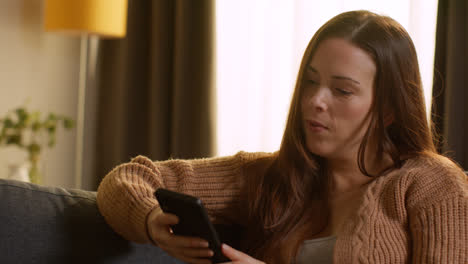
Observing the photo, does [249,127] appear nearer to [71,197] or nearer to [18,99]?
[18,99]

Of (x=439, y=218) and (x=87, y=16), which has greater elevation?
(x=87, y=16)

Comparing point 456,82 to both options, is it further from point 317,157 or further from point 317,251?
point 317,251

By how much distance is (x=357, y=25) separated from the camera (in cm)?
137

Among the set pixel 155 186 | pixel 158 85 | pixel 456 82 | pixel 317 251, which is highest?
pixel 456 82

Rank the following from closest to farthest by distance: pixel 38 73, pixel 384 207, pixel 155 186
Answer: pixel 384 207 → pixel 155 186 → pixel 38 73

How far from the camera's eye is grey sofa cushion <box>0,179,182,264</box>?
49.1 inches

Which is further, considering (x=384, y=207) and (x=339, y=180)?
(x=339, y=180)

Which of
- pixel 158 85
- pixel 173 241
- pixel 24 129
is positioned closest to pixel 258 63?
pixel 158 85

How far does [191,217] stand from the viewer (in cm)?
111

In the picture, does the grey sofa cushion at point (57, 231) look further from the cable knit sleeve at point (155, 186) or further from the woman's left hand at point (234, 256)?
the woman's left hand at point (234, 256)

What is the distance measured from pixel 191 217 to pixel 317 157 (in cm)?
51

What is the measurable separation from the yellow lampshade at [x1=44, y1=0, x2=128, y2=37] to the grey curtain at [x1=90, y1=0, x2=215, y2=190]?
10.2 inches

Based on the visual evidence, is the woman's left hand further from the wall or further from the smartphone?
the wall

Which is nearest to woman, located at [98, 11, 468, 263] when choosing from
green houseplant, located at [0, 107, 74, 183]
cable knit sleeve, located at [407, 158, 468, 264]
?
cable knit sleeve, located at [407, 158, 468, 264]
